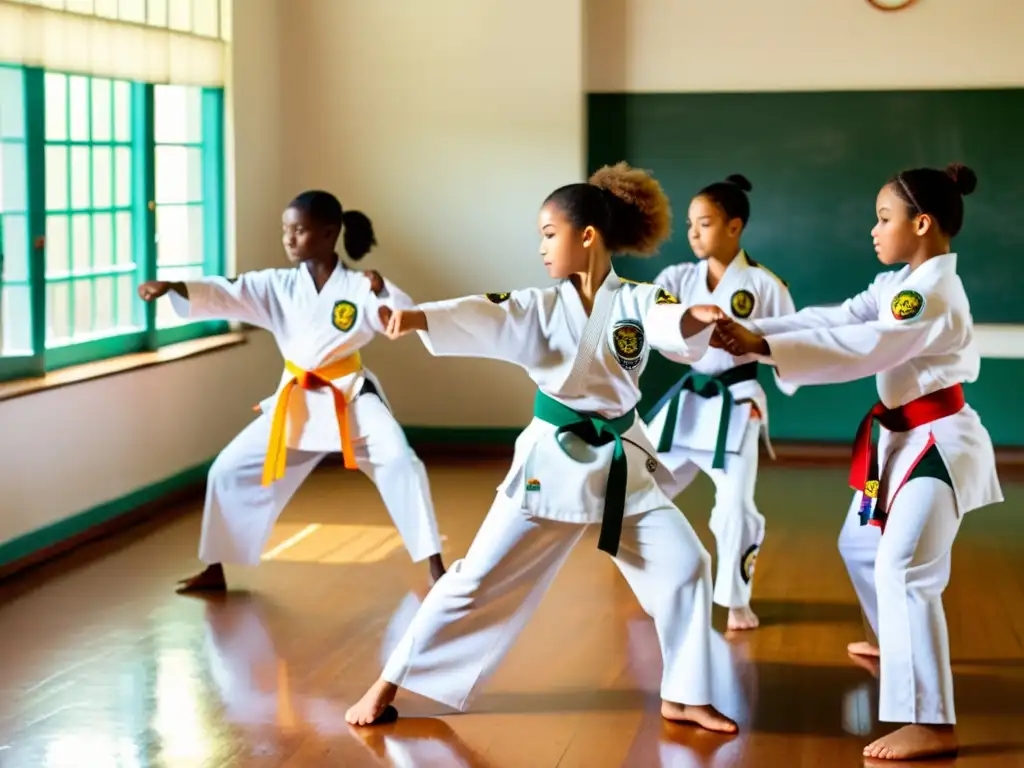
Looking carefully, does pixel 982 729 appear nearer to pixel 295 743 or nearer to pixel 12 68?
pixel 295 743

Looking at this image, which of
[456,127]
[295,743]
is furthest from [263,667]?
[456,127]

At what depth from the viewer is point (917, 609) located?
10.2 ft

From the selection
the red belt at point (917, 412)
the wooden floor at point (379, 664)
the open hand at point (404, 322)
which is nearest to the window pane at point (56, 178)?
the wooden floor at point (379, 664)

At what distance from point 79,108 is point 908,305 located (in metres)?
3.44

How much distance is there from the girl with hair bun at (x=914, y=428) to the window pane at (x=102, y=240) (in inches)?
129

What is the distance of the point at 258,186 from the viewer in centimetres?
679

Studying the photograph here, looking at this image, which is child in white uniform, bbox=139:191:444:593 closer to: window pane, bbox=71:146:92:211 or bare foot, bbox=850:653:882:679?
window pane, bbox=71:146:92:211

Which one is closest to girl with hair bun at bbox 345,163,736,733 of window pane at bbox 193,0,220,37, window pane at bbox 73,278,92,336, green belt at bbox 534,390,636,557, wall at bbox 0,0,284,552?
green belt at bbox 534,390,636,557

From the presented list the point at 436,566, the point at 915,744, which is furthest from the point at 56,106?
the point at 915,744

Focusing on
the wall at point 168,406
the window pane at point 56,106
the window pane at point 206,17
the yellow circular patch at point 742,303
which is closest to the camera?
the yellow circular patch at point 742,303

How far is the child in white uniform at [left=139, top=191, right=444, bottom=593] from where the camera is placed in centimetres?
446

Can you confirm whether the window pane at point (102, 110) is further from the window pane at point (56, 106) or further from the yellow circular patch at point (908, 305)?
the yellow circular patch at point (908, 305)

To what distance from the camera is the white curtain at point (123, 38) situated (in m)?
4.70

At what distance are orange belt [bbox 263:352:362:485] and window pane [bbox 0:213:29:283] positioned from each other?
1.13 m
